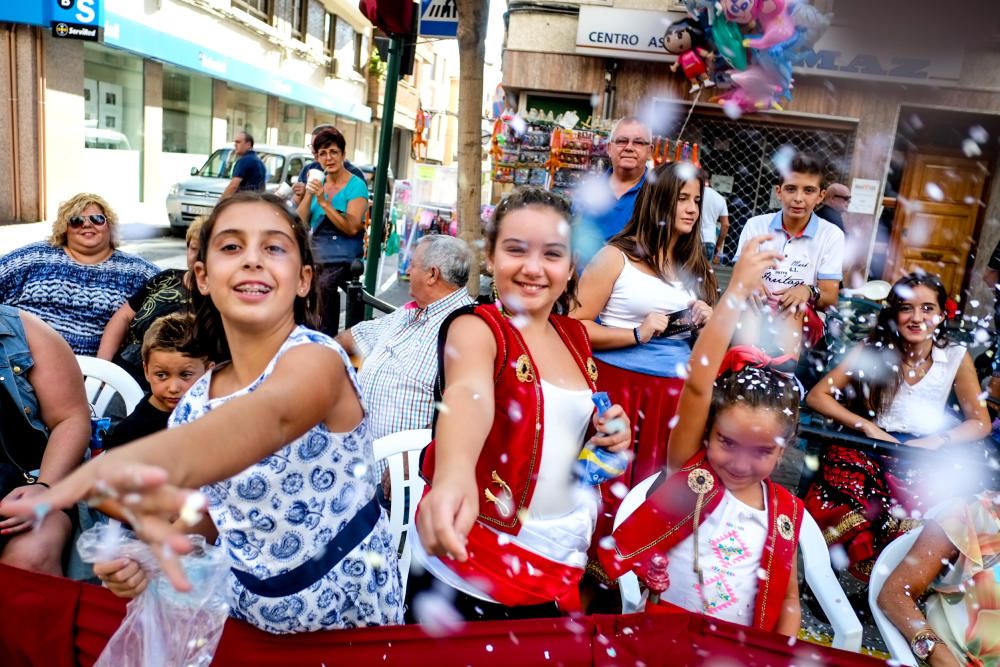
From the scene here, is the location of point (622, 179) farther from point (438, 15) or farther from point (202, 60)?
point (202, 60)

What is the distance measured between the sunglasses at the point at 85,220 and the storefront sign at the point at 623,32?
750 centimetres

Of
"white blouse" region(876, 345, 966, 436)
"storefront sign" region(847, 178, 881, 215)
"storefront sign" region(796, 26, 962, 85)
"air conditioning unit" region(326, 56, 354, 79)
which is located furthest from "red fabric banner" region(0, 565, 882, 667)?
"air conditioning unit" region(326, 56, 354, 79)

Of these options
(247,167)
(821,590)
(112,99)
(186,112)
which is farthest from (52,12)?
(821,590)

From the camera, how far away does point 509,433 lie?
1566 mm

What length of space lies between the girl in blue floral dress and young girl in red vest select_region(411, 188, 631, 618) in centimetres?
19

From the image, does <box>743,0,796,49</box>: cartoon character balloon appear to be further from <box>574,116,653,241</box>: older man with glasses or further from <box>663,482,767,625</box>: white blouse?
<box>663,482,767,625</box>: white blouse

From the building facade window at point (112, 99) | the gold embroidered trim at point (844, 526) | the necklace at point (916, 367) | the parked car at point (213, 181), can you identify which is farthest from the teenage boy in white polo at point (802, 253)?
the building facade window at point (112, 99)

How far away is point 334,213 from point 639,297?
3133 mm

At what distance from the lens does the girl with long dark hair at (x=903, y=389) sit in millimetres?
3062

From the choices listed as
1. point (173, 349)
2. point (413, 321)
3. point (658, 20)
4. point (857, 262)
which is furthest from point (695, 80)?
point (173, 349)

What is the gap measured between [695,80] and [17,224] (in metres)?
11.4

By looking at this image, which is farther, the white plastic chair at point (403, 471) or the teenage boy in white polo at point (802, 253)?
the teenage boy in white polo at point (802, 253)

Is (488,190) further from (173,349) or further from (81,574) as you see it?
(81,574)

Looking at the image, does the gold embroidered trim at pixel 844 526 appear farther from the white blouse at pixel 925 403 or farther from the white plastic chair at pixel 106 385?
the white plastic chair at pixel 106 385
